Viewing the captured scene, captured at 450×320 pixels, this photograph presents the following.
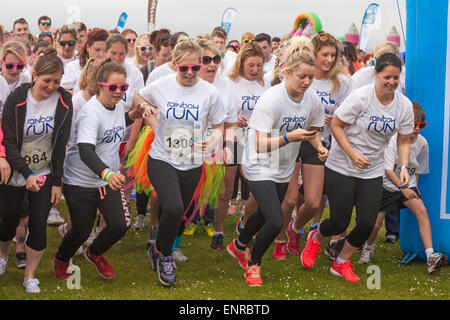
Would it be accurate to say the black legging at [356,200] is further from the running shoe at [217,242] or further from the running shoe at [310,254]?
the running shoe at [217,242]

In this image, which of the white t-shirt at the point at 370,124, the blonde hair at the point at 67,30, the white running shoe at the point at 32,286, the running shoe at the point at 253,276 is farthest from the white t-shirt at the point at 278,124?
the blonde hair at the point at 67,30

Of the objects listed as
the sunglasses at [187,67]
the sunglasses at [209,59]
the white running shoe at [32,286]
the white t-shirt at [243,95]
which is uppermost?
the sunglasses at [209,59]

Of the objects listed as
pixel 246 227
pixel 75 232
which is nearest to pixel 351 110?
pixel 246 227

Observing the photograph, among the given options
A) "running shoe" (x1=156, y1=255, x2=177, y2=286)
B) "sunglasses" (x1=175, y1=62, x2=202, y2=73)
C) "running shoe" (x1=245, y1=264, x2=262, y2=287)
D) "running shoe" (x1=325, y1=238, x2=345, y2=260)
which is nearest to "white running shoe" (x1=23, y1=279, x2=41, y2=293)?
"running shoe" (x1=156, y1=255, x2=177, y2=286)

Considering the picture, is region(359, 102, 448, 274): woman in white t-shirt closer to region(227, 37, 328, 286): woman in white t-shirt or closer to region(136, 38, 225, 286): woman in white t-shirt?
region(227, 37, 328, 286): woman in white t-shirt

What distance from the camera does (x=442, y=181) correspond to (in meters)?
6.80

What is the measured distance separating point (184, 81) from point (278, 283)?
2114 millimetres

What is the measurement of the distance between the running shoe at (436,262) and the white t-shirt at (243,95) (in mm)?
2357

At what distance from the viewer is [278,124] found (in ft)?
19.2

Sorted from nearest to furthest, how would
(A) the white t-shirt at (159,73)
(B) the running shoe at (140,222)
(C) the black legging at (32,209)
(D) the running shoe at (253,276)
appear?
(C) the black legging at (32,209)
(D) the running shoe at (253,276)
(A) the white t-shirt at (159,73)
(B) the running shoe at (140,222)

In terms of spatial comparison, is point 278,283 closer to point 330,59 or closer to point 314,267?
point 314,267

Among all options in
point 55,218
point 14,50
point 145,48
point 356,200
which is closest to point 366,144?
point 356,200

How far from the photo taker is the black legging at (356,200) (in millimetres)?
6039

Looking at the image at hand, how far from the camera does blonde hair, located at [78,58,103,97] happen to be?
5.86m
